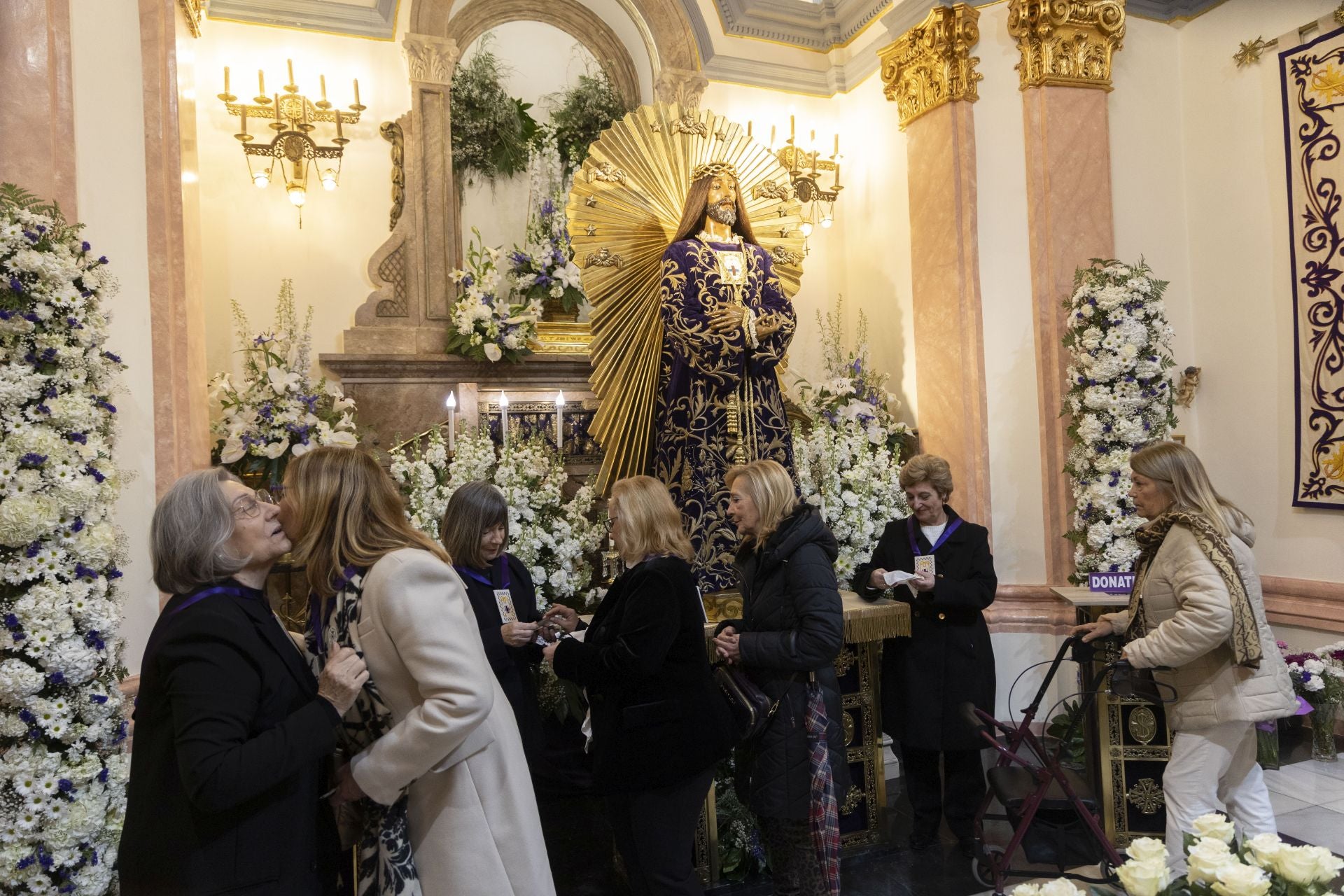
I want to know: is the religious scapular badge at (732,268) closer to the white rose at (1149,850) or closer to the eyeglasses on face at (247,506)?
the eyeglasses on face at (247,506)

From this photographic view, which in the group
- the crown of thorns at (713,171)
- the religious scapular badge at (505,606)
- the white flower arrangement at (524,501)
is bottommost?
the religious scapular badge at (505,606)

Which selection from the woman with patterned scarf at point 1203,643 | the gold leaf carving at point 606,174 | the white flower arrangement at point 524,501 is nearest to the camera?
the woman with patterned scarf at point 1203,643

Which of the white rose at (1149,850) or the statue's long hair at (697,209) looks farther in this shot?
the statue's long hair at (697,209)

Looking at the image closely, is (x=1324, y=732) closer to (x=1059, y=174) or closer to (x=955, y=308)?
(x=955, y=308)

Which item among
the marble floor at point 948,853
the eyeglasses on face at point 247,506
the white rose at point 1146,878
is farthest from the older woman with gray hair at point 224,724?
the marble floor at point 948,853

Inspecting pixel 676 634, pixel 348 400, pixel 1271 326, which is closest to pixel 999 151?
pixel 1271 326

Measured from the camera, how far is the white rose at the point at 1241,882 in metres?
1.63

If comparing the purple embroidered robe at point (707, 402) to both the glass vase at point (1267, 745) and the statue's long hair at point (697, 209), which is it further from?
the glass vase at point (1267, 745)

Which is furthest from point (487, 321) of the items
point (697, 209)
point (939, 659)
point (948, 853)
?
point (948, 853)

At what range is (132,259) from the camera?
404 centimetres

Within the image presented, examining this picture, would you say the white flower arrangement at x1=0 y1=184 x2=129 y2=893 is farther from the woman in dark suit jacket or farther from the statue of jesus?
the woman in dark suit jacket

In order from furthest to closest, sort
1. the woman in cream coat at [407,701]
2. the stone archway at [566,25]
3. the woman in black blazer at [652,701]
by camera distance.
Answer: the stone archway at [566,25], the woman in black blazer at [652,701], the woman in cream coat at [407,701]

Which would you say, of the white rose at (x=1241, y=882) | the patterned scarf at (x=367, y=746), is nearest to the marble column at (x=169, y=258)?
the patterned scarf at (x=367, y=746)

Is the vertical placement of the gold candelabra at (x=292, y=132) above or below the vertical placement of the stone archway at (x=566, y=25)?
below
